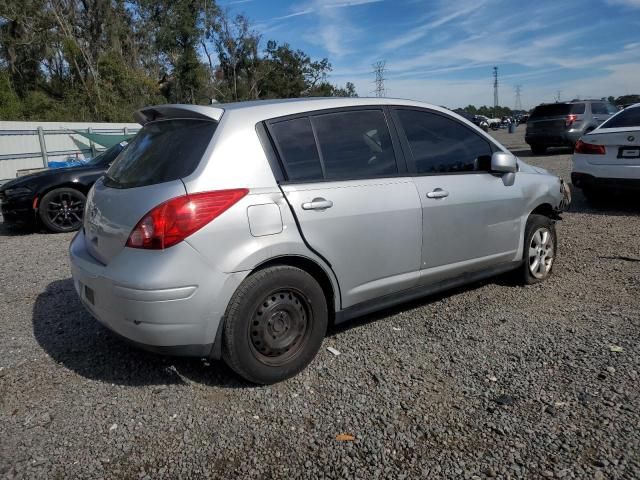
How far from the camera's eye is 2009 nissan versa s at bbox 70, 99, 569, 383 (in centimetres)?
274

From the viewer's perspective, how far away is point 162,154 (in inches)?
124

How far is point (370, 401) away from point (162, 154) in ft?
6.31

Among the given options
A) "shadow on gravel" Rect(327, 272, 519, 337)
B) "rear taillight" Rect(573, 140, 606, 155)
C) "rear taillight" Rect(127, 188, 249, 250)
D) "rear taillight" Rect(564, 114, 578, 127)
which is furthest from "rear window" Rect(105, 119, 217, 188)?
"rear taillight" Rect(564, 114, 578, 127)

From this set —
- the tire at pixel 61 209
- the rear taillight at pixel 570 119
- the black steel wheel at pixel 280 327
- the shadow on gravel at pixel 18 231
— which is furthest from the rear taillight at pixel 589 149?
the rear taillight at pixel 570 119

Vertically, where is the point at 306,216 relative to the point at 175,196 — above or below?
below

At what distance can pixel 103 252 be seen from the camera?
3.05 metres

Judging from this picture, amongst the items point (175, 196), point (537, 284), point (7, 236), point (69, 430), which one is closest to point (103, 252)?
point (175, 196)

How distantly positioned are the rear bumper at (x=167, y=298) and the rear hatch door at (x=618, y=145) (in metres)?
6.60

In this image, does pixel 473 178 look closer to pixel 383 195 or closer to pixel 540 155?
pixel 383 195

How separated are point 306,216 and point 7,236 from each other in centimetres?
713

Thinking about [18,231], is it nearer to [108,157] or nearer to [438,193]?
[108,157]

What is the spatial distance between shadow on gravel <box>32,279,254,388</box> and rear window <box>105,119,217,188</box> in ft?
3.25

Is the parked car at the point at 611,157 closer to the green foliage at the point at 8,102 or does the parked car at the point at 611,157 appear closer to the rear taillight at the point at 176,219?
the rear taillight at the point at 176,219

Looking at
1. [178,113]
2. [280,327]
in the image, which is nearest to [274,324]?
[280,327]
